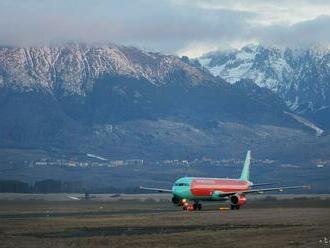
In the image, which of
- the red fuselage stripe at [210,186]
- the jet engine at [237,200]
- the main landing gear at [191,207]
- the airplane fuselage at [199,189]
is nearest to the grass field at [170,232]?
the main landing gear at [191,207]

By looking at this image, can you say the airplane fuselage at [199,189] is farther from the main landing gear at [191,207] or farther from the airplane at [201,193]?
the main landing gear at [191,207]

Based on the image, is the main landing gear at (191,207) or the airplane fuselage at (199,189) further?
the airplane fuselage at (199,189)

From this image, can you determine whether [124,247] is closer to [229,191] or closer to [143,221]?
[143,221]

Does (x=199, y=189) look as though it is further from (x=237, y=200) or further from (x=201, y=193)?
(x=237, y=200)

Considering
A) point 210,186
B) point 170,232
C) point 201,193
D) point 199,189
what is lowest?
point 170,232

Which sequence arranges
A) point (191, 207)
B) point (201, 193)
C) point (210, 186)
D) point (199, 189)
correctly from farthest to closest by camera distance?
point (210, 186)
point (201, 193)
point (199, 189)
point (191, 207)

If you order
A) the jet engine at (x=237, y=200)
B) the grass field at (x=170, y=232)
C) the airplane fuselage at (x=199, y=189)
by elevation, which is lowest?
the grass field at (x=170, y=232)

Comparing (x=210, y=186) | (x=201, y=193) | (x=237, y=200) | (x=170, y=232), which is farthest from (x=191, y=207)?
(x=170, y=232)

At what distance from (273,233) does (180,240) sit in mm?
8919

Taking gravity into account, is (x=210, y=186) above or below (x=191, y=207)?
above

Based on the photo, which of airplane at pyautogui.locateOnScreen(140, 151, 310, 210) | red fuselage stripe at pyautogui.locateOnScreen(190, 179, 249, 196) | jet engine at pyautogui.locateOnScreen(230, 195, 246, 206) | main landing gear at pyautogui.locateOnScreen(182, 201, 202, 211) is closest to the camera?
main landing gear at pyautogui.locateOnScreen(182, 201, 202, 211)

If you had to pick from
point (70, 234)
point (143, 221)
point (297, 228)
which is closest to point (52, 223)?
point (143, 221)

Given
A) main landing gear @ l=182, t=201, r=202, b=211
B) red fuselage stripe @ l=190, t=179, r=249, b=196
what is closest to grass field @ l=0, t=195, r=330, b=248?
main landing gear @ l=182, t=201, r=202, b=211

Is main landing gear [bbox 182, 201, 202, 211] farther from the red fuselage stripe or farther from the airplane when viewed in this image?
the red fuselage stripe
